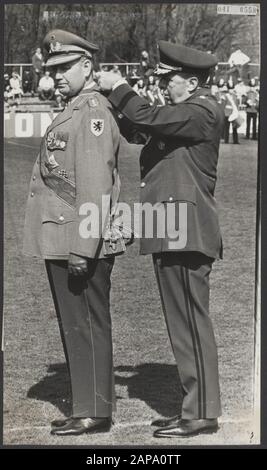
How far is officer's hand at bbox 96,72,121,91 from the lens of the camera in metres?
5.77

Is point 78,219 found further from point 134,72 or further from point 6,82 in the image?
point 134,72

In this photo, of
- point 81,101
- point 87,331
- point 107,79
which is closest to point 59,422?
point 87,331

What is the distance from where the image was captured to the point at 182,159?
5695 millimetres

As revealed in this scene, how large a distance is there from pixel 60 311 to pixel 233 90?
6.38ft

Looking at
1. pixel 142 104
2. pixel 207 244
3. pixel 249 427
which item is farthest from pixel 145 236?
pixel 249 427

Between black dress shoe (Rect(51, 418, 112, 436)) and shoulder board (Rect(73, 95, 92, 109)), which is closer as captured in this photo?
shoulder board (Rect(73, 95, 92, 109))

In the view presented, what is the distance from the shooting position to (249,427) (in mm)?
6105

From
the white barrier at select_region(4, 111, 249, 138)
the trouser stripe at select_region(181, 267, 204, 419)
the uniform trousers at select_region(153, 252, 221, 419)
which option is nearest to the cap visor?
the white barrier at select_region(4, 111, 249, 138)

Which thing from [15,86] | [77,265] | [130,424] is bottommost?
[130,424]

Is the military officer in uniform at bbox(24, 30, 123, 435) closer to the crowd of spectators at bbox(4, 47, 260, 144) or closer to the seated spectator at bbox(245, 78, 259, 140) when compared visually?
the crowd of spectators at bbox(4, 47, 260, 144)

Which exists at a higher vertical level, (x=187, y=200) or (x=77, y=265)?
(x=187, y=200)

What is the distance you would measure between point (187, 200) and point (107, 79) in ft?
2.44

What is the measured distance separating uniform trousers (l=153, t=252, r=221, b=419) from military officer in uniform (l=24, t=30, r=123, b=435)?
313mm

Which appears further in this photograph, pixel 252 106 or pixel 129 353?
pixel 252 106
